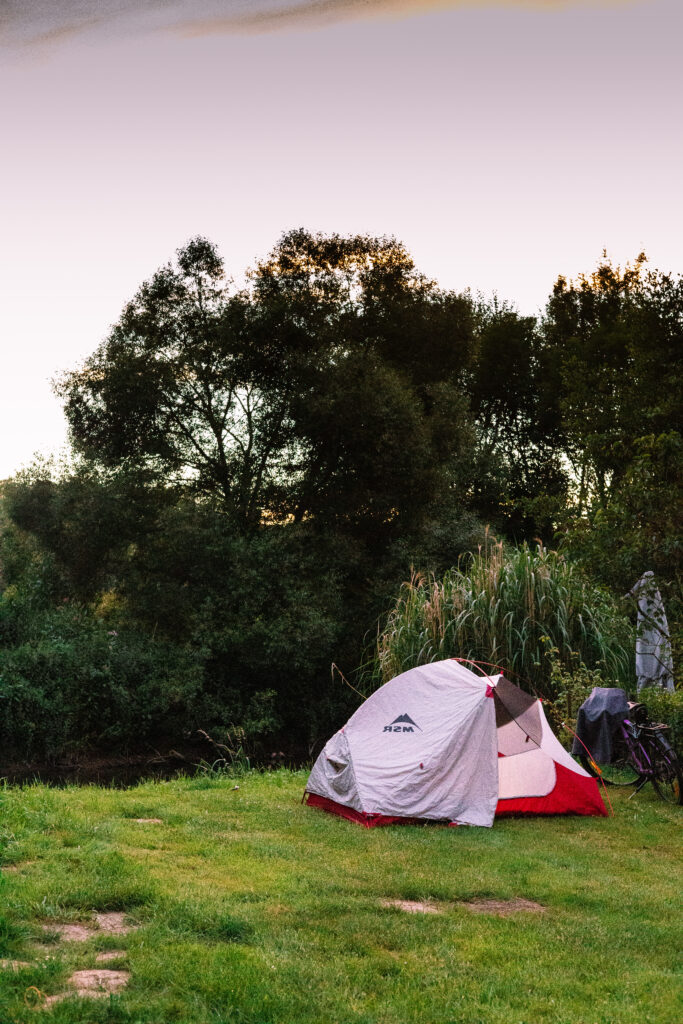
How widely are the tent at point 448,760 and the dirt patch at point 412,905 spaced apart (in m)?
2.28

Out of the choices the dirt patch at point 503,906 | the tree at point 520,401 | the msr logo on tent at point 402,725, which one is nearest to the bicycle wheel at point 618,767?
the msr logo on tent at point 402,725

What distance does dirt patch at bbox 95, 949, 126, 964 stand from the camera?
13.7 feet

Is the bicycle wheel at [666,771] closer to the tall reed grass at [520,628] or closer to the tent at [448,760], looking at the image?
the tent at [448,760]

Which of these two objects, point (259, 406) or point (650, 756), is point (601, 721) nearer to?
point (650, 756)

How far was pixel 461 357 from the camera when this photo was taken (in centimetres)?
2220

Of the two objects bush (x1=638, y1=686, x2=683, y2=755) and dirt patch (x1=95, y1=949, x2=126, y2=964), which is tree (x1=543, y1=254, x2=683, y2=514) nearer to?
bush (x1=638, y1=686, x2=683, y2=755)

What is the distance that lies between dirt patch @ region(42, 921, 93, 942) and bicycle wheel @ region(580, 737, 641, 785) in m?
6.08

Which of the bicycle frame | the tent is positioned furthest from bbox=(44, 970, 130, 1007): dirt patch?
the bicycle frame

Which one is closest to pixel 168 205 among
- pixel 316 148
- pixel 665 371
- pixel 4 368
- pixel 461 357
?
pixel 316 148

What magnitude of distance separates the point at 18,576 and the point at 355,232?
11161 mm

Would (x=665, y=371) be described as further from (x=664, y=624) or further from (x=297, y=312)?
(x=664, y=624)

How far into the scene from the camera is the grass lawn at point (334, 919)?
3.83 m

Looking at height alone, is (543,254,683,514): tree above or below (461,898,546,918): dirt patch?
above

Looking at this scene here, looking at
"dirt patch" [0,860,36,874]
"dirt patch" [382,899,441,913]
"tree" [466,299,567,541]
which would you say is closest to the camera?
"dirt patch" [382,899,441,913]
